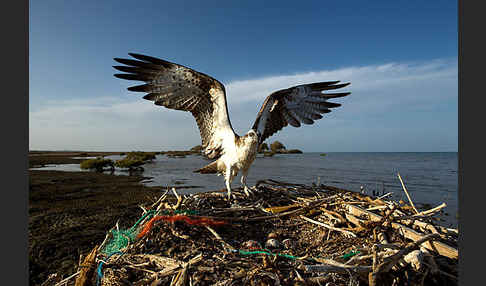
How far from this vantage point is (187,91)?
3387mm

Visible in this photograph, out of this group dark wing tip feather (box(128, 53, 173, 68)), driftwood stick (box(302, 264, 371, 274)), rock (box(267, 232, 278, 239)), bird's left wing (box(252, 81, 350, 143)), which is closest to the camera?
driftwood stick (box(302, 264, 371, 274))

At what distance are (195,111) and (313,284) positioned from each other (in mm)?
2950

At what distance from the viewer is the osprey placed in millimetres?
3164

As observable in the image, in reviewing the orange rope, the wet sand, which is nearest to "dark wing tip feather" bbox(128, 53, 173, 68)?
the wet sand

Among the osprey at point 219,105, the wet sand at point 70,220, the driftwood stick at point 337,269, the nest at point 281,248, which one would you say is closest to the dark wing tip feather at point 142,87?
the osprey at point 219,105

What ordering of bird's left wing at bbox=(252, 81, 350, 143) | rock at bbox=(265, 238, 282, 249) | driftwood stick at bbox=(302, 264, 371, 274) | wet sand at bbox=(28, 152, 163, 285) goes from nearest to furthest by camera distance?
driftwood stick at bbox=(302, 264, 371, 274) < rock at bbox=(265, 238, 282, 249) < wet sand at bbox=(28, 152, 163, 285) < bird's left wing at bbox=(252, 81, 350, 143)

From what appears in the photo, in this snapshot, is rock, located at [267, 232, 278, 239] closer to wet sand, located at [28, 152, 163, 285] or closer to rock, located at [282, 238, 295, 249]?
rock, located at [282, 238, 295, 249]

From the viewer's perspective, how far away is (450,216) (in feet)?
18.4

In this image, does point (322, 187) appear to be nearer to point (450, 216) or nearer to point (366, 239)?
point (366, 239)

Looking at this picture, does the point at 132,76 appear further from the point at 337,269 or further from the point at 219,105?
the point at 337,269

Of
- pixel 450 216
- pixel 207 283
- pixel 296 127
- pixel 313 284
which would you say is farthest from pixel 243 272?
pixel 450 216

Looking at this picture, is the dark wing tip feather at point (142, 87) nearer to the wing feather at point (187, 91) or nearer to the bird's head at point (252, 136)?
the wing feather at point (187, 91)

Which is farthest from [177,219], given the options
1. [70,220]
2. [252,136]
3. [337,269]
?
[70,220]

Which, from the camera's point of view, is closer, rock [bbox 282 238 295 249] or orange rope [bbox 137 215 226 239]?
orange rope [bbox 137 215 226 239]
